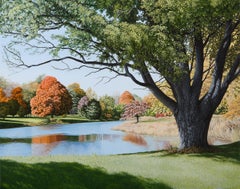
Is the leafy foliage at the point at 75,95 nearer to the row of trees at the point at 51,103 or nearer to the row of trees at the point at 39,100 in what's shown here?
the row of trees at the point at 51,103

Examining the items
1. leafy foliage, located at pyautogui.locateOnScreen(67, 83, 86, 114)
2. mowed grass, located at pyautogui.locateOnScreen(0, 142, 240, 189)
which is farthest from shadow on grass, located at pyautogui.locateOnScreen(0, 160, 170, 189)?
leafy foliage, located at pyautogui.locateOnScreen(67, 83, 86, 114)

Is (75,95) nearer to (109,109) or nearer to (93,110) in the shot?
(93,110)

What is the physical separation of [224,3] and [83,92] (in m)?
51.1

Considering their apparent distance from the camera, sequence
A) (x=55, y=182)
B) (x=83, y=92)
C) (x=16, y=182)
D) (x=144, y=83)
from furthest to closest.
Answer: (x=83, y=92) → (x=144, y=83) → (x=55, y=182) → (x=16, y=182)

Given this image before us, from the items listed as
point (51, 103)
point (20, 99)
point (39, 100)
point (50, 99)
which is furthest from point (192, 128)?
point (20, 99)

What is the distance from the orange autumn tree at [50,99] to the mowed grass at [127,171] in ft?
110

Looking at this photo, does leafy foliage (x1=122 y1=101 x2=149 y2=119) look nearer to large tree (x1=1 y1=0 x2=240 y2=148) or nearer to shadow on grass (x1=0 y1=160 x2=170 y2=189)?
large tree (x1=1 y1=0 x2=240 y2=148)

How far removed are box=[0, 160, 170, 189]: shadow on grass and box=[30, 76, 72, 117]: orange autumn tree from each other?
117ft

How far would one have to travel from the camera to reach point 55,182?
33.3ft

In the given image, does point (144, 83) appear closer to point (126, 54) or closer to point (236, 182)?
point (126, 54)

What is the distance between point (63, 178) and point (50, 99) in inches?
1512

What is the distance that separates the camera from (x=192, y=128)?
15.4 meters

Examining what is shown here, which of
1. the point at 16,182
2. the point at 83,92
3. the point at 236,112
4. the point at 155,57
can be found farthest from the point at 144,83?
the point at 83,92

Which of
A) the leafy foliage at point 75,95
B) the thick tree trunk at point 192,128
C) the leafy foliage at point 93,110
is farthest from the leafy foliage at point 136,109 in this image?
the thick tree trunk at point 192,128
